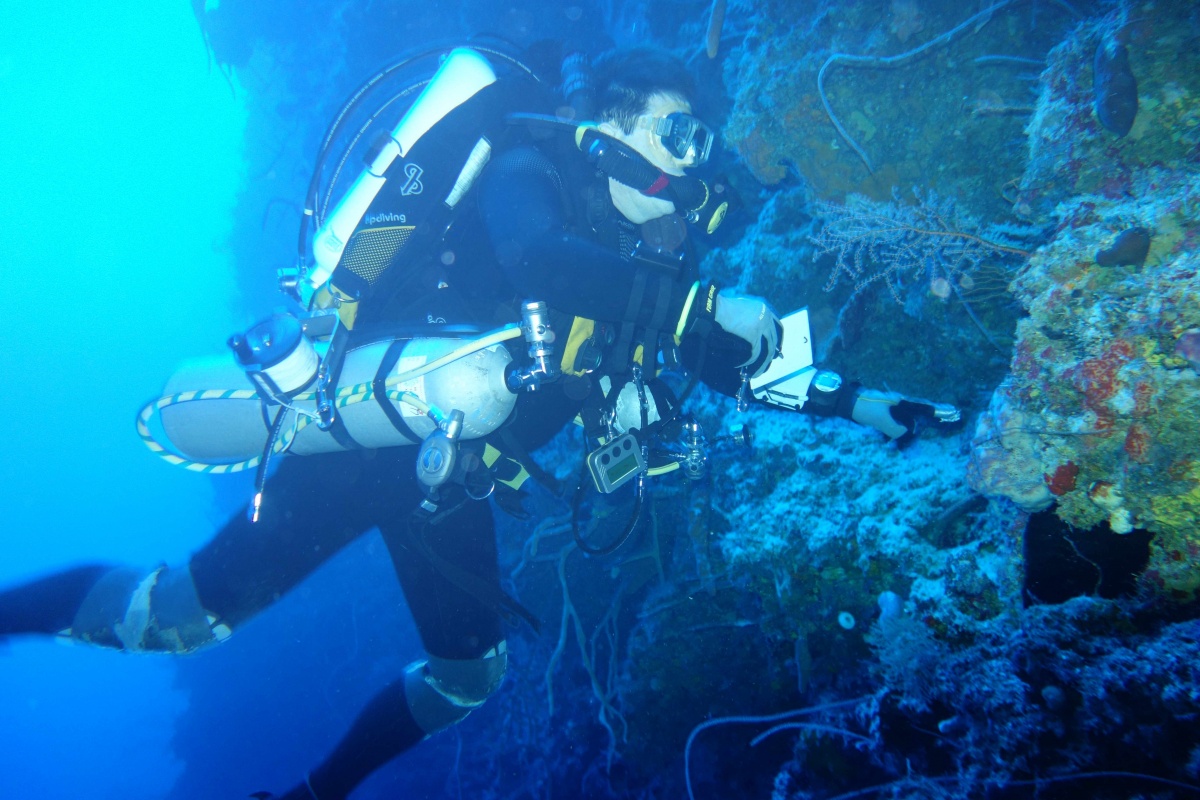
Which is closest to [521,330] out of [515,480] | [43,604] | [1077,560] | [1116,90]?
[515,480]

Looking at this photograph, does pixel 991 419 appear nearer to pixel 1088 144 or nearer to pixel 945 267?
pixel 945 267

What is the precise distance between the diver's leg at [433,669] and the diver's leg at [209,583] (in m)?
0.71

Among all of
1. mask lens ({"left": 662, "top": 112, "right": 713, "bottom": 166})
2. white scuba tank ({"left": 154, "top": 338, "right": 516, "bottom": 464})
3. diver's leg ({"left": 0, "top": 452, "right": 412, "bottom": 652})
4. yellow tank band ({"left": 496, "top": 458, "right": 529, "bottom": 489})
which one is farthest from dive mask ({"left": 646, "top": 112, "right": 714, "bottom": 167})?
diver's leg ({"left": 0, "top": 452, "right": 412, "bottom": 652})

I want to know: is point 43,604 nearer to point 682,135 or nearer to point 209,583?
point 209,583

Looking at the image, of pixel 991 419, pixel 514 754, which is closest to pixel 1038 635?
pixel 991 419

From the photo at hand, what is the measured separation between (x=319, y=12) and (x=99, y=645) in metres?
11.8

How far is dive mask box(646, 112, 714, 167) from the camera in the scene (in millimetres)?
2094

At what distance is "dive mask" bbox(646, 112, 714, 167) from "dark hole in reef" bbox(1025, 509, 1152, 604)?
2.00 meters

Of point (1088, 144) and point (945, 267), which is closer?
point (1088, 144)

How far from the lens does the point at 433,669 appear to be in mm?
3307

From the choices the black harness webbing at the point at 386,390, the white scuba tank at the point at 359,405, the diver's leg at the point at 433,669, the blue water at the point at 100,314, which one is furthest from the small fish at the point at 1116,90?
the blue water at the point at 100,314

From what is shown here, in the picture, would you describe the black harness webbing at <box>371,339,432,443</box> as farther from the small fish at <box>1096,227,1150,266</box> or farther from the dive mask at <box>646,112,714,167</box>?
the small fish at <box>1096,227,1150,266</box>

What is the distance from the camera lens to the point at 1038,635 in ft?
4.74

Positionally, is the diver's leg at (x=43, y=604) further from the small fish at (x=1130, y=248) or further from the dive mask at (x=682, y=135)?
the small fish at (x=1130, y=248)
